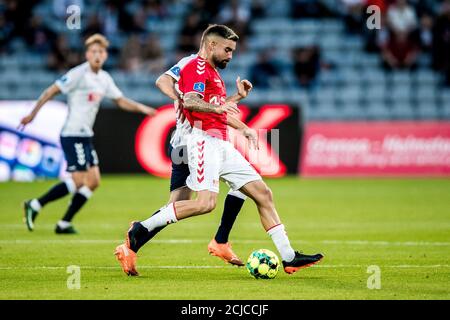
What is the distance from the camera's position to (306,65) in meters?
25.9

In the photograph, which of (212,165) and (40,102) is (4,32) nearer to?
(40,102)

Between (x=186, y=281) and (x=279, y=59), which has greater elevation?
(x=279, y=59)

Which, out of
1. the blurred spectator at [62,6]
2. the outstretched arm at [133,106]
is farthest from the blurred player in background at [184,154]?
the blurred spectator at [62,6]

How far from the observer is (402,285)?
850 cm

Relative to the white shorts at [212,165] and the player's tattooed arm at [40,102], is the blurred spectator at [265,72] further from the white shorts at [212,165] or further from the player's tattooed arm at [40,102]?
the white shorts at [212,165]

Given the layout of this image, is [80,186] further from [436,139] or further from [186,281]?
[436,139]

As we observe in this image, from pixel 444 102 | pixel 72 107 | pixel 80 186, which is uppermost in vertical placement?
pixel 444 102

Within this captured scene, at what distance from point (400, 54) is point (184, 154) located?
18.4 metres

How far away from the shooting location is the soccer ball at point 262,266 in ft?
29.6

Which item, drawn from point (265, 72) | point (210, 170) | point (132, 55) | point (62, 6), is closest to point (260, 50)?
point (265, 72)

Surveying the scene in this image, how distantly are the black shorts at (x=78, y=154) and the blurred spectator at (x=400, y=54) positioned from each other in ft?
48.8
